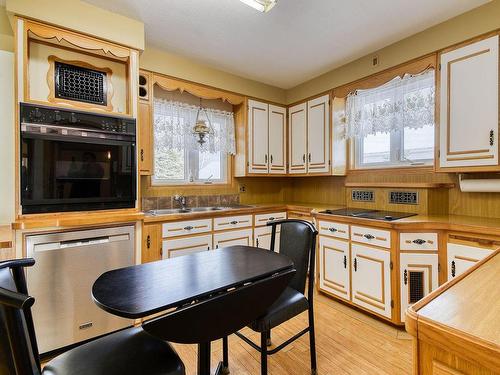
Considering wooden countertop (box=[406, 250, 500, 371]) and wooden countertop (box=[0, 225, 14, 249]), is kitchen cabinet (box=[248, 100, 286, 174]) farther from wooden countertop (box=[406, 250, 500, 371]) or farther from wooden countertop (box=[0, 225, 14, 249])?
wooden countertop (box=[406, 250, 500, 371])

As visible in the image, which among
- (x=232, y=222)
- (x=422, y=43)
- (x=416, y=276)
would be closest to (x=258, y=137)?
(x=232, y=222)

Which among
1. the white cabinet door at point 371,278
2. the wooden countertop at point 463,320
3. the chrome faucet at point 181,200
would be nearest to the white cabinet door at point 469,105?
the white cabinet door at point 371,278

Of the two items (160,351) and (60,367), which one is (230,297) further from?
(60,367)

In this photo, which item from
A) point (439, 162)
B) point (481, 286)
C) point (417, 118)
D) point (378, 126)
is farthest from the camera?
point (378, 126)

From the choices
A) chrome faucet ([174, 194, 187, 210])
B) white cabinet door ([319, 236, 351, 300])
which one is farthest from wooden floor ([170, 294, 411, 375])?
chrome faucet ([174, 194, 187, 210])

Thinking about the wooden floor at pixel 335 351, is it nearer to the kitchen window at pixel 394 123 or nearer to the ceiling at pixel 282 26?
the kitchen window at pixel 394 123

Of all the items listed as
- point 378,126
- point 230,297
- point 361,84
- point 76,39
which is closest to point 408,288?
point 378,126

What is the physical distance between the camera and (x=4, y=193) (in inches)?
80.5

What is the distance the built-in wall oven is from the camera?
1839 mm

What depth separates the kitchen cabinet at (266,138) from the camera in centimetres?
355

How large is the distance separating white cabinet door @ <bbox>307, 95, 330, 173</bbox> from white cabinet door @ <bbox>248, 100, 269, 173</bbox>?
59 cm

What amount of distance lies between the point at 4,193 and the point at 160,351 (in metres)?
1.93

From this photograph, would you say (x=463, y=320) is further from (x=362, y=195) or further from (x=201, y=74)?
(x=201, y=74)

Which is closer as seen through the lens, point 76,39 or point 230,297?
point 230,297
